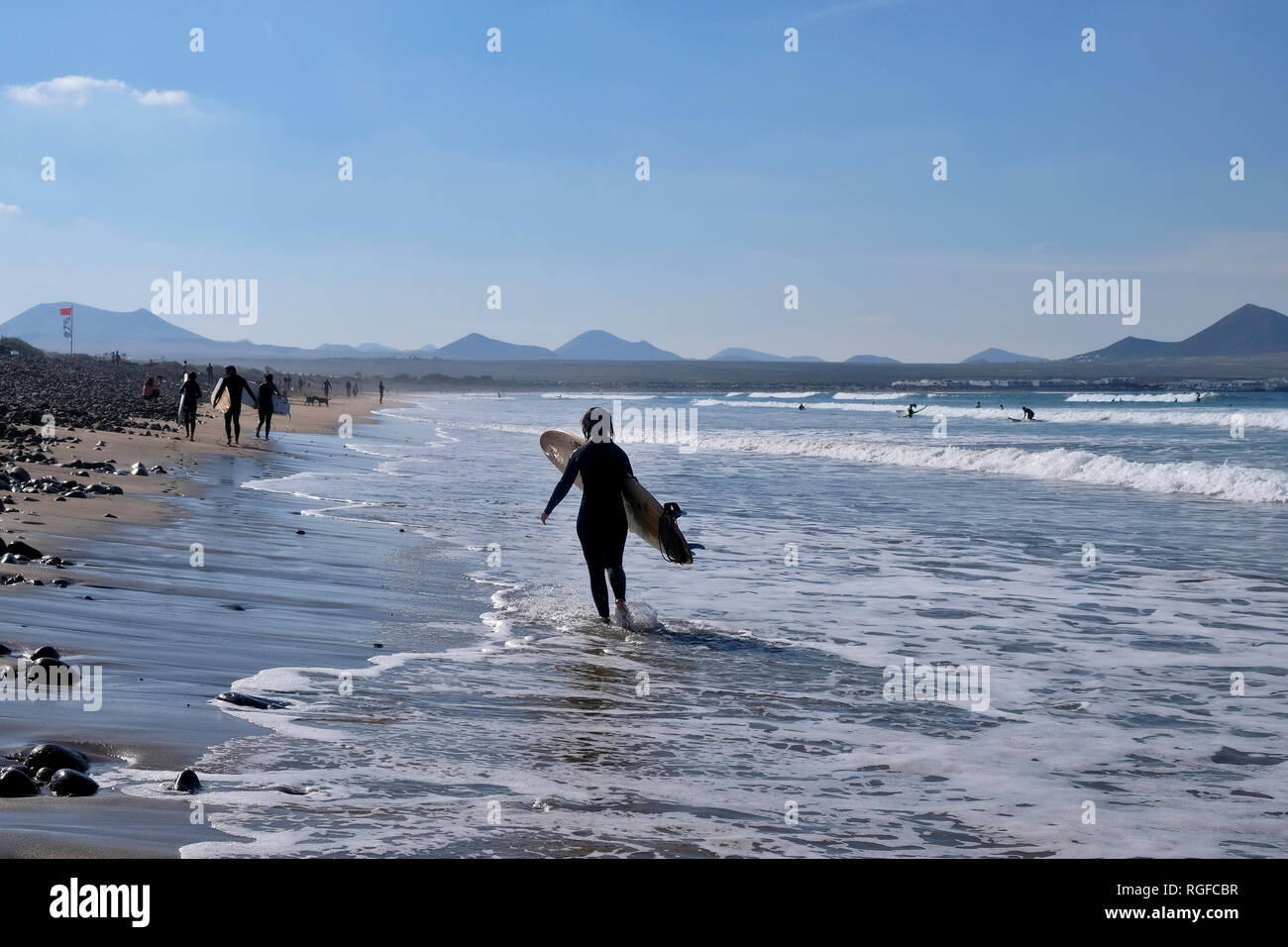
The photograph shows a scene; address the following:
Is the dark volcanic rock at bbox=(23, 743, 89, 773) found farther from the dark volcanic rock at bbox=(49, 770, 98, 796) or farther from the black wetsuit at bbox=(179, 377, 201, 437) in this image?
the black wetsuit at bbox=(179, 377, 201, 437)

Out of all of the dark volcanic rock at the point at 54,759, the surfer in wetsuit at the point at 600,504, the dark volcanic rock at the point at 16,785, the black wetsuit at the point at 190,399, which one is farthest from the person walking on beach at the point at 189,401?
the dark volcanic rock at the point at 16,785

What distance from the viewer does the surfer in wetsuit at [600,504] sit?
9547 millimetres

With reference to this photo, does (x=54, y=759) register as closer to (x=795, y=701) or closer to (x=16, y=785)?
(x=16, y=785)

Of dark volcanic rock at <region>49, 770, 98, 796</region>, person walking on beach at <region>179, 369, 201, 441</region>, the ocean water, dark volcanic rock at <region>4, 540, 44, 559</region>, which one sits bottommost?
the ocean water

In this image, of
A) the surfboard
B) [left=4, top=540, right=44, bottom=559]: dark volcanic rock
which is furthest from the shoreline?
the surfboard

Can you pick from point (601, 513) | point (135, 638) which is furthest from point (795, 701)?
point (135, 638)

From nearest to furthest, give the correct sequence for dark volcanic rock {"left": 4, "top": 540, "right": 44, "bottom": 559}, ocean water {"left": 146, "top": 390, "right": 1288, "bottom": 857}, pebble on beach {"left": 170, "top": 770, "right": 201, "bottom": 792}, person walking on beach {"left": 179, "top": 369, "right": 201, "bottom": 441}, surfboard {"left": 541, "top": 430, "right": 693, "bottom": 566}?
pebble on beach {"left": 170, "top": 770, "right": 201, "bottom": 792} < ocean water {"left": 146, "top": 390, "right": 1288, "bottom": 857} < dark volcanic rock {"left": 4, "top": 540, "right": 44, "bottom": 559} < surfboard {"left": 541, "top": 430, "right": 693, "bottom": 566} < person walking on beach {"left": 179, "top": 369, "right": 201, "bottom": 441}

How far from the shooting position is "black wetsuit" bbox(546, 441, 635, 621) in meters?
9.55

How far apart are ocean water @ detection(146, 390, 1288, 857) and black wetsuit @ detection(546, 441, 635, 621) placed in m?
0.39

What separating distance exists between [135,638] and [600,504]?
3.99 meters

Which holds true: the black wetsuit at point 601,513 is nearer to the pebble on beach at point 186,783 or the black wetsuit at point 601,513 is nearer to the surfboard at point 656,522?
the surfboard at point 656,522

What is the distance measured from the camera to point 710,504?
64.6 ft

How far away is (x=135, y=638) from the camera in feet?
23.4
